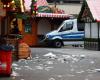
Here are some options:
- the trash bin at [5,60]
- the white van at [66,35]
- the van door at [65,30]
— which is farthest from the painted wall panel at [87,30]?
the trash bin at [5,60]

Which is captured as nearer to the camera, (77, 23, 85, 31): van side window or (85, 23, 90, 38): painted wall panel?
(85, 23, 90, 38): painted wall panel

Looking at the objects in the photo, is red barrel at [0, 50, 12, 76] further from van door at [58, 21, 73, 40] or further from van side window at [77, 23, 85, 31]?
van side window at [77, 23, 85, 31]

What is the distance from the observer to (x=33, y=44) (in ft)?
128

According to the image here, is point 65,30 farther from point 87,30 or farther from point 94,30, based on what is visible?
point 94,30

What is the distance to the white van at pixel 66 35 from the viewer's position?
36812 millimetres

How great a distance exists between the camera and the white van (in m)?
A: 36.8

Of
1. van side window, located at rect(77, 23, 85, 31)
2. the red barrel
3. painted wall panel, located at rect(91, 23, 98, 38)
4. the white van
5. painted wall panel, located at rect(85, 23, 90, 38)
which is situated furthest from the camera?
van side window, located at rect(77, 23, 85, 31)

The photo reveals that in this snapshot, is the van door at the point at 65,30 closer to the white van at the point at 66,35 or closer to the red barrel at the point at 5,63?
the white van at the point at 66,35

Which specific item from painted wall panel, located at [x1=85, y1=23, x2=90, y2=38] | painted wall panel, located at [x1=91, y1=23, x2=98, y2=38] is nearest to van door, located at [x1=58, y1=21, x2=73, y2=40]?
painted wall panel, located at [x1=85, y1=23, x2=90, y2=38]

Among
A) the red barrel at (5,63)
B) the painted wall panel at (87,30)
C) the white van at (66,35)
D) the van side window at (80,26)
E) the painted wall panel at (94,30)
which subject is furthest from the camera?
the van side window at (80,26)

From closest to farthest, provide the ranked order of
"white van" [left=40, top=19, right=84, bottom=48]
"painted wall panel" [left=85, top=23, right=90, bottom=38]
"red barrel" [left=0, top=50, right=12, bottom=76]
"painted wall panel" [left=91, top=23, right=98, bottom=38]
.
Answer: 1. "red barrel" [left=0, top=50, right=12, bottom=76]
2. "painted wall panel" [left=91, top=23, right=98, bottom=38]
3. "painted wall panel" [left=85, top=23, right=90, bottom=38]
4. "white van" [left=40, top=19, right=84, bottom=48]

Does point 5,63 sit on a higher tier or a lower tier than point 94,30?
higher

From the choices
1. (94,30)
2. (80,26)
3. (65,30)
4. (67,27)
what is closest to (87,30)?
(94,30)

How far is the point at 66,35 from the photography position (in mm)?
36812
